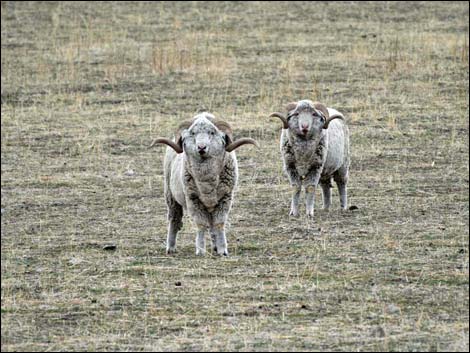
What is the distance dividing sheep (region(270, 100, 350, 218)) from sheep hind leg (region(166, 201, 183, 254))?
2.12 meters

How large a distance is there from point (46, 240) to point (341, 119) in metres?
4.11

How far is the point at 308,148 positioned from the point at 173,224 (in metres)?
2.54

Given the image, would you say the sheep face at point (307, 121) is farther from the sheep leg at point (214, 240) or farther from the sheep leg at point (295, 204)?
the sheep leg at point (214, 240)

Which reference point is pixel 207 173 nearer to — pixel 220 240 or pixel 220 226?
pixel 220 226

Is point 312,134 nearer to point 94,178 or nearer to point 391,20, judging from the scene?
point 94,178

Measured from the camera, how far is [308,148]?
15.0 meters

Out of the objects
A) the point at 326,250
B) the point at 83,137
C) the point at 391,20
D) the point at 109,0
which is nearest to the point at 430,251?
the point at 326,250

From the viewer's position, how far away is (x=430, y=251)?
40.5 feet

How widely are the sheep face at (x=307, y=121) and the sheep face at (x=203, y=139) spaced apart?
2.51m

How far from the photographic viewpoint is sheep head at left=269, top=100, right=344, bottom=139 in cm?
1488

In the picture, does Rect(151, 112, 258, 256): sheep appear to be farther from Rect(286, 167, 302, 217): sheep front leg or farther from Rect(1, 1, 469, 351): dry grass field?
Rect(286, 167, 302, 217): sheep front leg

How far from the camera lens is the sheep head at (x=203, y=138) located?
40.4 ft

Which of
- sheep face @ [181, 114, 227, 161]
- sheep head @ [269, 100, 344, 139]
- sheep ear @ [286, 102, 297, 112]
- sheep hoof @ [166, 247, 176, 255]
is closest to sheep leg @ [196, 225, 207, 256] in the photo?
sheep hoof @ [166, 247, 176, 255]

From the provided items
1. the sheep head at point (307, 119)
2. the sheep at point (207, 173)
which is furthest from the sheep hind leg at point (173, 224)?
the sheep head at point (307, 119)
